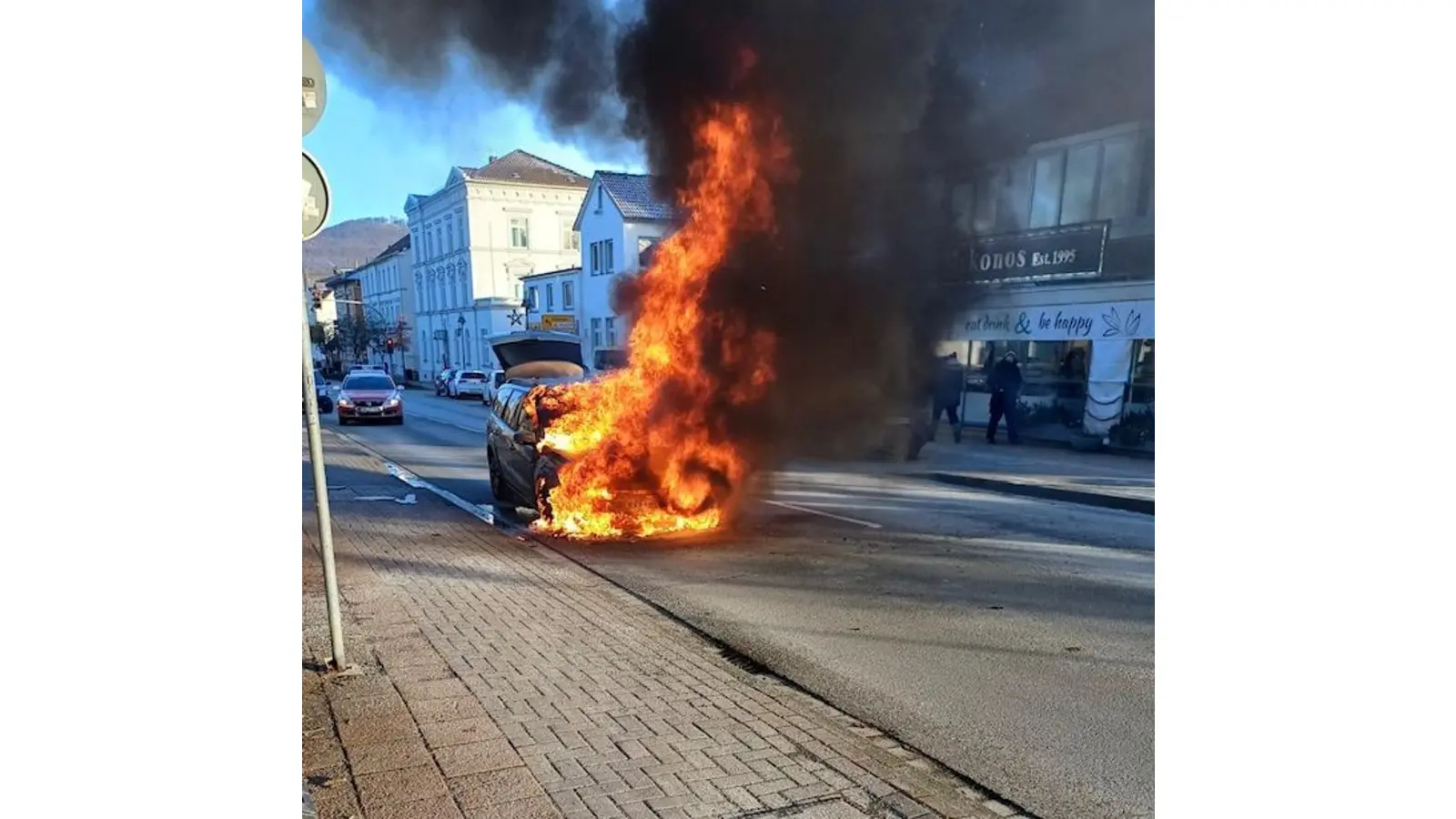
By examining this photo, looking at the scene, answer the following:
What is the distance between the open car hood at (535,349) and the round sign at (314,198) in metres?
3.03

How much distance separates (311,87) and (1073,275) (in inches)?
211

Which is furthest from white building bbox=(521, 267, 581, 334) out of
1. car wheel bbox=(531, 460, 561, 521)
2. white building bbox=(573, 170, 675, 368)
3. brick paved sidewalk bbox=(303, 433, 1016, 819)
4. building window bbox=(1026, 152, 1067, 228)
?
building window bbox=(1026, 152, 1067, 228)

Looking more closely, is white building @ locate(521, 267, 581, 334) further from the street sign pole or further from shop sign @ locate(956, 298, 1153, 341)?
shop sign @ locate(956, 298, 1153, 341)

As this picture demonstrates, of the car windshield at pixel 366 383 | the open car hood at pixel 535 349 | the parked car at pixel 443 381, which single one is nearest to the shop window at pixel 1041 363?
the open car hood at pixel 535 349

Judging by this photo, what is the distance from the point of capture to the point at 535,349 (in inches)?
289

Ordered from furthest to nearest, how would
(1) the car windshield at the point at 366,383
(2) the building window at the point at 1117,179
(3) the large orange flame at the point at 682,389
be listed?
(1) the car windshield at the point at 366,383 < (3) the large orange flame at the point at 682,389 < (2) the building window at the point at 1117,179

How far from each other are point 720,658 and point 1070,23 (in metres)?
4.50

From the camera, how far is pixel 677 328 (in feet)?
23.4

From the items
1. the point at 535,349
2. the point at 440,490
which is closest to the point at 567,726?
the point at 535,349

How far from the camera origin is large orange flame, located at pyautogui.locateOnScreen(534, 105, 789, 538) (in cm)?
688

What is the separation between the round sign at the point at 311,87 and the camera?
2.89 meters

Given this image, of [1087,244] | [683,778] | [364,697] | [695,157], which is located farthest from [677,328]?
[683,778]

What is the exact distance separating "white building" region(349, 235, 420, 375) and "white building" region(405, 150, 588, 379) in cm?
10

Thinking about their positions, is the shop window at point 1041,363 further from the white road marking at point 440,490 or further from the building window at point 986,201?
the white road marking at point 440,490
